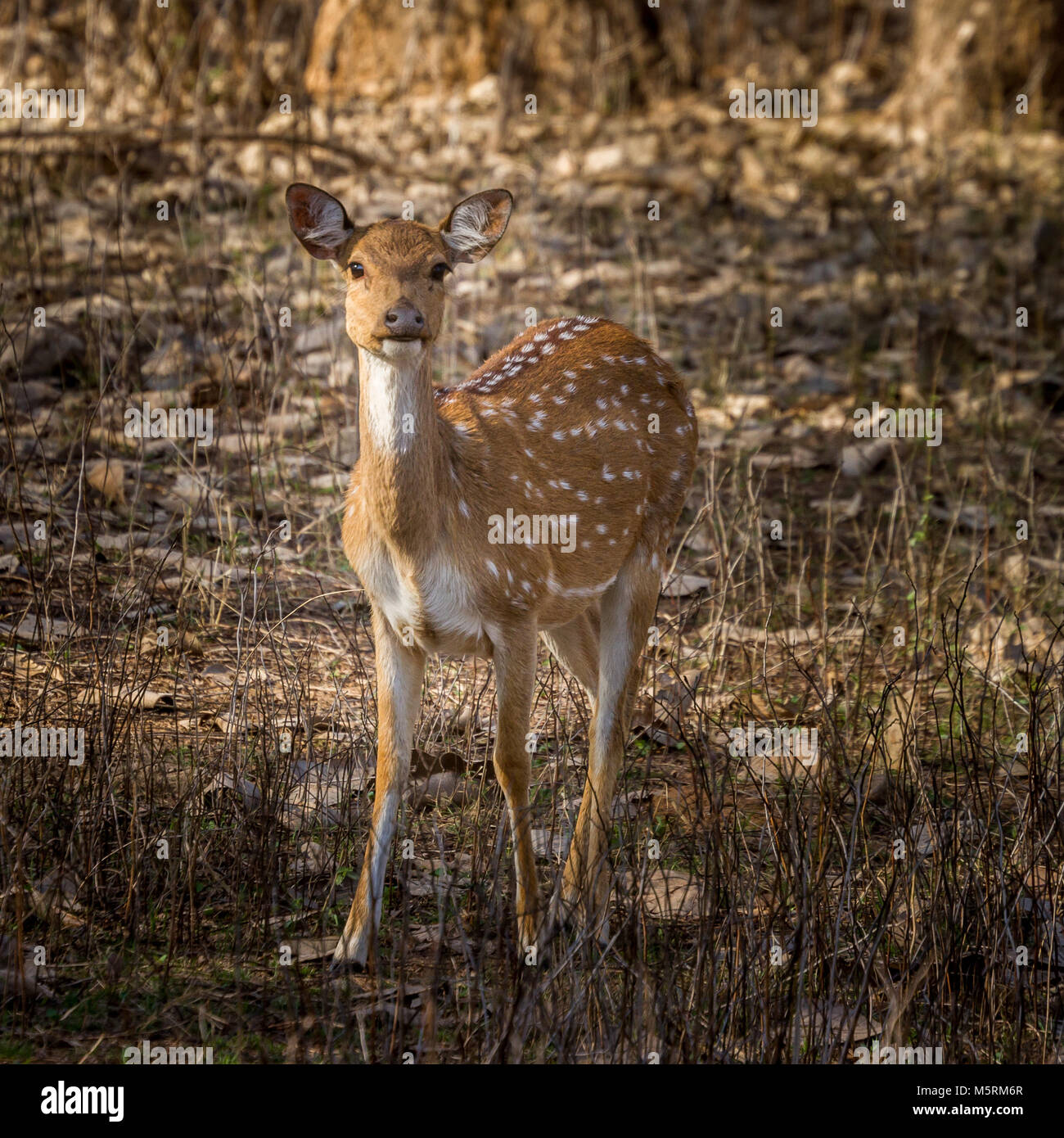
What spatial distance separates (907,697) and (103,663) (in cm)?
361

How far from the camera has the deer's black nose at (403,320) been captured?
4617 millimetres

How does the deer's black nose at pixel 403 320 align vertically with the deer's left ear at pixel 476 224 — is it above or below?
below

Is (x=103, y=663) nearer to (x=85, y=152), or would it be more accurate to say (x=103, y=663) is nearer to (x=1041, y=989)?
(x=1041, y=989)

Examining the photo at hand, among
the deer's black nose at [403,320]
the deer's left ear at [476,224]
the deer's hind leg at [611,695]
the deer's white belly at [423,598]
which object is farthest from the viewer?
the deer's hind leg at [611,695]

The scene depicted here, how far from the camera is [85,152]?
35.6 feet

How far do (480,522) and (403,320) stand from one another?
2.60 ft

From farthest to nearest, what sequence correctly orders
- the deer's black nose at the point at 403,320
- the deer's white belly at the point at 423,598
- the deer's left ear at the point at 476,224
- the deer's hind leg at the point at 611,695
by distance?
the deer's hind leg at the point at 611,695
the deer's left ear at the point at 476,224
the deer's white belly at the point at 423,598
the deer's black nose at the point at 403,320

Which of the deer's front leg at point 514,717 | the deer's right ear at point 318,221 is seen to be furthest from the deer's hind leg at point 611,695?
the deer's right ear at point 318,221

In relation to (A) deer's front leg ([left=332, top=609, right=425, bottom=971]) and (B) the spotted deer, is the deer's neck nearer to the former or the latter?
(B) the spotted deer

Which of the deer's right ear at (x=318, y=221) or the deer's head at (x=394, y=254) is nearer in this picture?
the deer's head at (x=394, y=254)

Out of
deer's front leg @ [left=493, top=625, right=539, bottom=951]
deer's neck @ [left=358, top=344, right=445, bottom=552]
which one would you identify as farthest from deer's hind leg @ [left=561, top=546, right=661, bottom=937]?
deer's neck @ [left=358, top=344, right=445, bottom=552]

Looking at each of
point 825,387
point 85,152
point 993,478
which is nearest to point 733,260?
point 825,387

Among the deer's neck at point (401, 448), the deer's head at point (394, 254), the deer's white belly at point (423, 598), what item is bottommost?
the deer's white belly at point (423, 598)

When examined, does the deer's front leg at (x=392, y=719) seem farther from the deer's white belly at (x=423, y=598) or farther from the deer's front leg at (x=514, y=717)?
the deer's front leg at (x=514, y=717)
